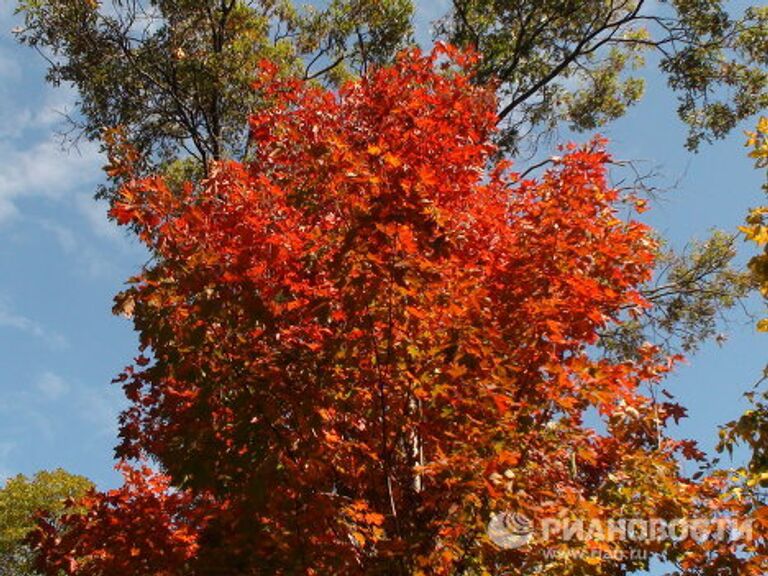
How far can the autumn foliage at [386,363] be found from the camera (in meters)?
5.74

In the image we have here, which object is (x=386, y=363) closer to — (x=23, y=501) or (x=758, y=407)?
(x=758, y=407)

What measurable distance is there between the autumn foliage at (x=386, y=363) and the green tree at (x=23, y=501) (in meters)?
27.0

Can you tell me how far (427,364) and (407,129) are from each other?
2934 millimetres

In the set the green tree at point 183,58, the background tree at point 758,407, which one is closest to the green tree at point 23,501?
the green tree at point 183,58

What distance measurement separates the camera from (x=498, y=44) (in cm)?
1731

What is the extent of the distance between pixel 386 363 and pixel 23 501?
30.7 m

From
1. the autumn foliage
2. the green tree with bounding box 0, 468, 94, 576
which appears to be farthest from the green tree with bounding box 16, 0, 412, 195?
the green tree with bounding box 0, 468, 94, 576

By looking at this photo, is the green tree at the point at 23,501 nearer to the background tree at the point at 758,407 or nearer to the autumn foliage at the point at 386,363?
the autumn foliage at the point at 386,363

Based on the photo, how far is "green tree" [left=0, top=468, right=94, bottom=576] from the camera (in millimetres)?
31297

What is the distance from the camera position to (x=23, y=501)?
31.5 metres

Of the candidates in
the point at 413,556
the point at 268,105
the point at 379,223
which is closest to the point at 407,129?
the point at 379,223

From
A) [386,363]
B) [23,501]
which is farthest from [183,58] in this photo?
[23,501]

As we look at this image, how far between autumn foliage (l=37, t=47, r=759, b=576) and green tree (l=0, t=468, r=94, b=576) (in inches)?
1064

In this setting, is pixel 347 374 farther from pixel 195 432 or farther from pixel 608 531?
pixel 608 531
